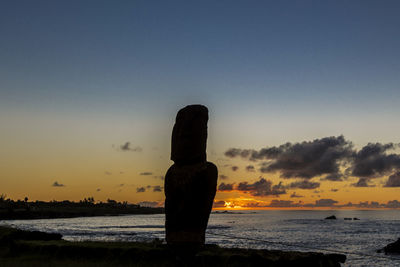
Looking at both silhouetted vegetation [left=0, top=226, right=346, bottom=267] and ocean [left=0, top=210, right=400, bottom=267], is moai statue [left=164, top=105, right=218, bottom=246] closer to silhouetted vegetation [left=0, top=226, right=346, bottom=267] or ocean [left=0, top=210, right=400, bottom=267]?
silhouetted vegetation [left=0, top=226, right=346, bottom=267]

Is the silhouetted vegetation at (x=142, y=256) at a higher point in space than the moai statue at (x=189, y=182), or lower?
lower

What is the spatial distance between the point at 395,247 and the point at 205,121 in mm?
36350

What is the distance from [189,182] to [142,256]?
6684mm

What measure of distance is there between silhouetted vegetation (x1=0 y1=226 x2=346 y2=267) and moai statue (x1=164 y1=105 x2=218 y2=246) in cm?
64

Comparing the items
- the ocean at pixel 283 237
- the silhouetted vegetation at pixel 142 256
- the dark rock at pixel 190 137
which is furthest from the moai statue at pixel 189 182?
the ocean at pixel 283 237

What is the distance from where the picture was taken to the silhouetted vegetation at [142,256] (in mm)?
14758

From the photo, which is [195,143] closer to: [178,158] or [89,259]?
[178,158]

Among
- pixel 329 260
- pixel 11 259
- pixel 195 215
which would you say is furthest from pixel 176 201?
pixel 11 259

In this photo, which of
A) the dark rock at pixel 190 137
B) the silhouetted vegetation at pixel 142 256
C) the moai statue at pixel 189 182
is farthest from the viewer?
the silhouetted vegetation at pixel 142 256

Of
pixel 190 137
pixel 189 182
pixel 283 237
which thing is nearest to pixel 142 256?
pixel 189 182

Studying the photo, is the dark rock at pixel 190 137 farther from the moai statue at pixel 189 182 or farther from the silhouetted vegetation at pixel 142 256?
the silhouetted vegetation at pixel 142 256

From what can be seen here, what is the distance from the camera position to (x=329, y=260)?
49.8 ft

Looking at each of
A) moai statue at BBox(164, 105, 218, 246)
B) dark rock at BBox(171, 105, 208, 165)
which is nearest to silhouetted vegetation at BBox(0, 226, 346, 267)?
moai statue at BBox(164, 105, 218, 246)

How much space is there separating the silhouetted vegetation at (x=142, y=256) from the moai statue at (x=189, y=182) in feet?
2.09
